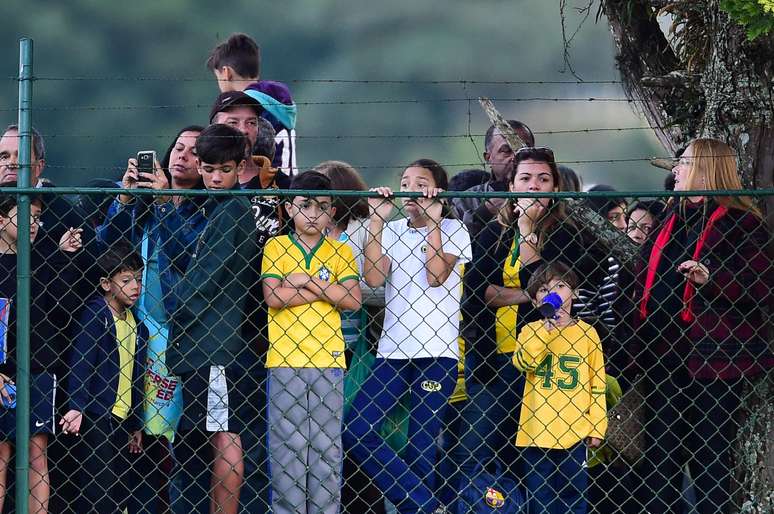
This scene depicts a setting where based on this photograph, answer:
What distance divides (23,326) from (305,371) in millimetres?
1074

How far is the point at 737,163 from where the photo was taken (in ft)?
17.4

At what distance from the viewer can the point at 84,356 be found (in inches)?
190

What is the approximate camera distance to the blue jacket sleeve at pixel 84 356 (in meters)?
4.82

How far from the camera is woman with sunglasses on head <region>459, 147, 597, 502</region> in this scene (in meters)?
5.11

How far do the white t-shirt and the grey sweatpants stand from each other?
0.39 m

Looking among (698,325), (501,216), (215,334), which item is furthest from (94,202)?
(698,325)

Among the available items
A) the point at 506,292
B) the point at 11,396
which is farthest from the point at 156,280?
the point at 506,292

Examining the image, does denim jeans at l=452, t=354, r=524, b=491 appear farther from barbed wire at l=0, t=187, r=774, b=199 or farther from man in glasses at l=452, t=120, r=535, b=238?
barbed wire at l=0, t=187, r=774, b=199

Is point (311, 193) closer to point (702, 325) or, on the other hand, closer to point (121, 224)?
point (121, 224)

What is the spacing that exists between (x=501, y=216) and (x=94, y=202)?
1.75 meters

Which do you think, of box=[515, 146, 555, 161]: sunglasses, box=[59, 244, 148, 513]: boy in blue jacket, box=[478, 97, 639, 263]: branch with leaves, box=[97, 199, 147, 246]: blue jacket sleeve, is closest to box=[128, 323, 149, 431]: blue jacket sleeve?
box=[59, 244, 148, 513]: boy in blue jacket

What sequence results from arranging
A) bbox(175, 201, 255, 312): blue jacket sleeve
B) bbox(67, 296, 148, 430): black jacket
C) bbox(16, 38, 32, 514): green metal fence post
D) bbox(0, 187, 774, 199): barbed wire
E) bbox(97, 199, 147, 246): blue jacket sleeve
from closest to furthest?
bbox(0, 187, 774, 199): barbed wire, bbox(16, 38, 32, 514): green metal fence post, bbox(175, 201, 255, 312): blue jacket sleeve, bbox(67, 296, 148, 430): black jacket, bbox(97, 199, 147, 246): blue jacket sleeve

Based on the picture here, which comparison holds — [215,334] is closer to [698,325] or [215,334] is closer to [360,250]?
[360,250]

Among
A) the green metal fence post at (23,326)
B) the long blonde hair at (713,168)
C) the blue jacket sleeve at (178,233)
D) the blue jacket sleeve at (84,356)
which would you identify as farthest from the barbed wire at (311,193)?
the blue jacket sleeve at (84,356)
